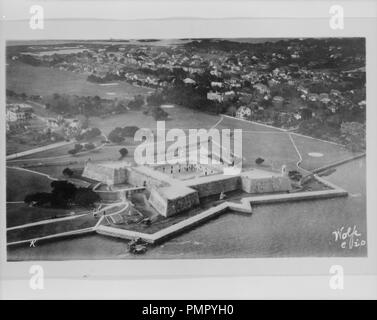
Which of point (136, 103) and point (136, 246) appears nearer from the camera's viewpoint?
point (136, 246)

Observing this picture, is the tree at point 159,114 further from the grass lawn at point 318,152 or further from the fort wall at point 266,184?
the grass lawn at point 318,152

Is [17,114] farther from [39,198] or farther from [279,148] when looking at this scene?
[279,148]

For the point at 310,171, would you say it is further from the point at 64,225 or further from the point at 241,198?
the point at 64,225

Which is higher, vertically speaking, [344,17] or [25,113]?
[344,17]

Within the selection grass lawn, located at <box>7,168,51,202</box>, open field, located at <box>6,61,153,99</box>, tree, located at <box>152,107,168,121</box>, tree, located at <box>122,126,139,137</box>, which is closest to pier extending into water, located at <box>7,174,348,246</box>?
grass lawn, located at <box>7,168,51,202</box>

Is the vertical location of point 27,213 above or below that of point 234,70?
below

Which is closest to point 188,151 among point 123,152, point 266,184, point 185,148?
point 185,148

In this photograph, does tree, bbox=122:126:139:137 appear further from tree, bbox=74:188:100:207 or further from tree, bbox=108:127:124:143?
tree, bbox=74:188:100:207
